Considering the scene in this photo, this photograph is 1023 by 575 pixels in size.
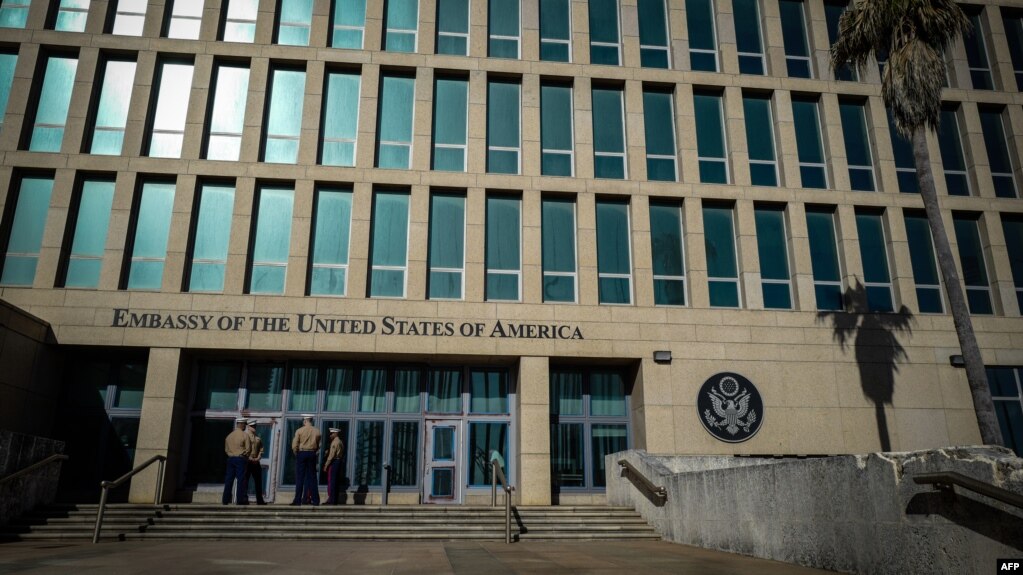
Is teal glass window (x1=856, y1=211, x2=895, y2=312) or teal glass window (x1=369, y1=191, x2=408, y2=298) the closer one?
teal glass window (x1=369, y1=191, x2=408, y2=298)

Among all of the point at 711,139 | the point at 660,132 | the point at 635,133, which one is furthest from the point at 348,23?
the point at 711,139

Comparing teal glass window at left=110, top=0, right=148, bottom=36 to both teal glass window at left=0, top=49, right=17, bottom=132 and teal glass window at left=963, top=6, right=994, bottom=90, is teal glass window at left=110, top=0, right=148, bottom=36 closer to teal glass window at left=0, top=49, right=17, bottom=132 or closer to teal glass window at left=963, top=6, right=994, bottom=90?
teal glass window at left=0, top=49, right=17, bottom=132

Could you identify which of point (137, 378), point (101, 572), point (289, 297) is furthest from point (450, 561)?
point (137, 378)

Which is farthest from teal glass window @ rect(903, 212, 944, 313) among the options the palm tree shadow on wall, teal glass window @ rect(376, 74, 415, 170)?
teal glass window @ rect(376, 74, 415, 170)

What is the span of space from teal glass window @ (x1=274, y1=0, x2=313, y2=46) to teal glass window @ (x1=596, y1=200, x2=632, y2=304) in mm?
9459

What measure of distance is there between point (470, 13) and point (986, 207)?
15.7 meters

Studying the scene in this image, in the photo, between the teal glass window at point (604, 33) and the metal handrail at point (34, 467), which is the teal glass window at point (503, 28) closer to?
the teal glass window at point (604, 33)

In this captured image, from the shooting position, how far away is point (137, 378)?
17.3 meters

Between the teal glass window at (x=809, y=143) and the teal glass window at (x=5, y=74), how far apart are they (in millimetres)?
21210

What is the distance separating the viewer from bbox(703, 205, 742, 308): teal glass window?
18.9 metres

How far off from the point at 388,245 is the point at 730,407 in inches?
377

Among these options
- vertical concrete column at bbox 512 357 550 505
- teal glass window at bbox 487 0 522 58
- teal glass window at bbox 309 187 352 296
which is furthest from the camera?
teal glass window at bbox 487 0 522 58

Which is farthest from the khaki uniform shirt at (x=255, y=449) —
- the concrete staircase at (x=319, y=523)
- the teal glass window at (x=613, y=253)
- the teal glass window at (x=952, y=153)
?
the teal glass window at (x=952, y=153)

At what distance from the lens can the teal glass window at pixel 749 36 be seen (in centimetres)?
2105
